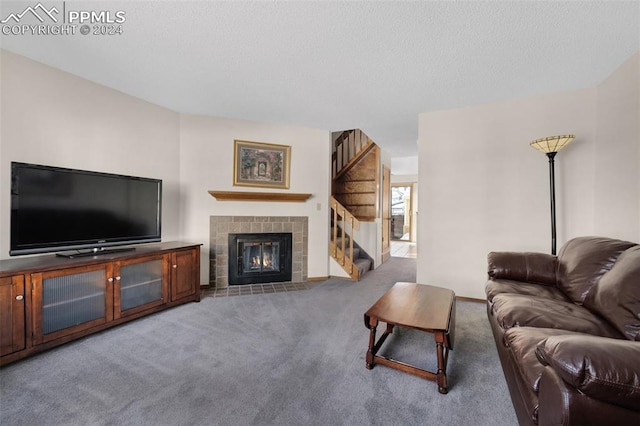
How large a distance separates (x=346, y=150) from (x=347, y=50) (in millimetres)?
3820

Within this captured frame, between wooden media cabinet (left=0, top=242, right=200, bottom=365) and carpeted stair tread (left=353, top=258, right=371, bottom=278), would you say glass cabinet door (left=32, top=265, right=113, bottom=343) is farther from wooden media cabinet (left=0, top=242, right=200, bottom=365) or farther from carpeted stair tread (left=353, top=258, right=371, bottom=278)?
carpeted stair tread (left=353, top=258, right=371, bottom=278)

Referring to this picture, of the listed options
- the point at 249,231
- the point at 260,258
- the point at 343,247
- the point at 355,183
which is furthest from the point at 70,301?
the point at 355,183

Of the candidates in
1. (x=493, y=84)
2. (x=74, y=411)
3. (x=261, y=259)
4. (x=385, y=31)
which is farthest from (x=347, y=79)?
(x=74, y=411)

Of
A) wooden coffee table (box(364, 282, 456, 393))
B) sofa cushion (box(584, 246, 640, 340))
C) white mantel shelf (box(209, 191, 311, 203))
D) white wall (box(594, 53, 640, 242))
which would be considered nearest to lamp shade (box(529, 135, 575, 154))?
white wall (box(594, 53, 640, 242))

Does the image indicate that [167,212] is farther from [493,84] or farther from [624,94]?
[624,94]

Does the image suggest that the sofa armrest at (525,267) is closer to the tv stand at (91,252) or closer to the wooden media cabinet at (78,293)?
the wooden media cabinet at (78,293)

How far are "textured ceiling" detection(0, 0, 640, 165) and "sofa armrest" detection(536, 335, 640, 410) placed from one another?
1.93m

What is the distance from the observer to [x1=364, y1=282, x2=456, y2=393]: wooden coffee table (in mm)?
1594

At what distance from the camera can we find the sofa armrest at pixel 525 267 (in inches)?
88.0

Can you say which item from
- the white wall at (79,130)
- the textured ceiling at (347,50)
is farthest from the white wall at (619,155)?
the white wall at (79,130)

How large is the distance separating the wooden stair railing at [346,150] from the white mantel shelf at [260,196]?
2.01 meters

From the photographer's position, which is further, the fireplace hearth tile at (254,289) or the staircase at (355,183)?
the staircase at (355,183)

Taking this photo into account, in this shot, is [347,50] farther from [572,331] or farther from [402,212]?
[402,212]

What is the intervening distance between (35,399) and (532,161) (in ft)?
15.0
